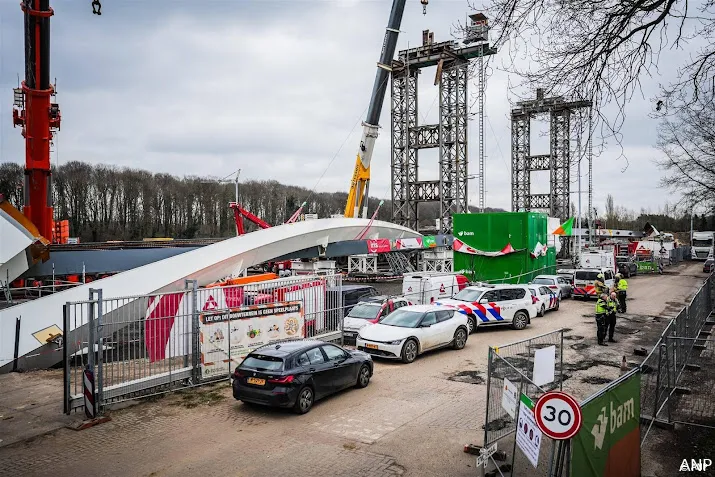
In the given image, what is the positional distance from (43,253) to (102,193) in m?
61.8

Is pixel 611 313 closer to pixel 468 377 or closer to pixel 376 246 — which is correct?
pixel 468 377

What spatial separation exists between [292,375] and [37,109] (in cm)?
1861

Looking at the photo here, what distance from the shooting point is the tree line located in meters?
76.1

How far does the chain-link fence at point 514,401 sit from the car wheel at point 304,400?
3931mm

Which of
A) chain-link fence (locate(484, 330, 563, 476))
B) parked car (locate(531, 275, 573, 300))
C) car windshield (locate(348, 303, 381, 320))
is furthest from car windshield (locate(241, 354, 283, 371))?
parked car (locate(531, 275, 573, 300))

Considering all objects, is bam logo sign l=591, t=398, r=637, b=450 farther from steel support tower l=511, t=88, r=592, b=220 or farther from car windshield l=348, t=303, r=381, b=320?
steel support tower l=511, t=88, r=592, b=220

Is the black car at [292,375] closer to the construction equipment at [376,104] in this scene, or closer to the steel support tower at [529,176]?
the construction equipment at [376,104]

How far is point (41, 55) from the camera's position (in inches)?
850

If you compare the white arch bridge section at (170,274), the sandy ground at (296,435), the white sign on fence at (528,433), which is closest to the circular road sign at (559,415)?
the white sign on fence at (528,433)

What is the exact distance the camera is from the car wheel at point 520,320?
19.7 meters

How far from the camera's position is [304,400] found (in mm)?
10523

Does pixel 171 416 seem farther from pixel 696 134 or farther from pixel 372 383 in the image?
pixel 696 134

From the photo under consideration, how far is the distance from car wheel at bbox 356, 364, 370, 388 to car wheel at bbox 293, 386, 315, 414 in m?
1.74

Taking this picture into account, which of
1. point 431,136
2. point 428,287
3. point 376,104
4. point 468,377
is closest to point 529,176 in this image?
point 431,136
